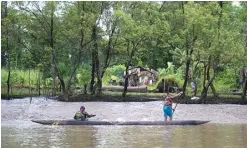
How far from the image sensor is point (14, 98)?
29.9 metres

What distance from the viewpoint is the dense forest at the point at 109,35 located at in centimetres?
2962

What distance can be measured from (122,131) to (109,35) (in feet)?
55.4

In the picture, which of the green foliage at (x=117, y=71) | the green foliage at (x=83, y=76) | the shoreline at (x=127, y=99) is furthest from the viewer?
the green foliage at (x=117, y=71)

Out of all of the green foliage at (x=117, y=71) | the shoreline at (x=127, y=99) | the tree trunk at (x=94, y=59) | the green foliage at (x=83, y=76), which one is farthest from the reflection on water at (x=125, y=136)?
the green foliage at (x=117, y=71)

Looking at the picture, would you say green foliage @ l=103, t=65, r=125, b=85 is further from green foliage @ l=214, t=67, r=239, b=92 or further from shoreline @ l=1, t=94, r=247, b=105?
shoreline @ l=1, t=94, r=247, b=105

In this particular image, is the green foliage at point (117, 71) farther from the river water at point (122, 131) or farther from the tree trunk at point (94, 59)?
the river water at point (122, 131)

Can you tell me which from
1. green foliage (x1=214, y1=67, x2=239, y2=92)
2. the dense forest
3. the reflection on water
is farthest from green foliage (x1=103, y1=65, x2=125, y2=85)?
the reflection on water

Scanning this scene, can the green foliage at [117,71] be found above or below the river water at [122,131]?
above

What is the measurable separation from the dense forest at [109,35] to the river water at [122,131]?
592 centimetres

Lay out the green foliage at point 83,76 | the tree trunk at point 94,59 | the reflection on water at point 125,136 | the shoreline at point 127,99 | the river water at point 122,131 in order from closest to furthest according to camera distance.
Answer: the reflection on water at point 125,136 → the river water at point 122,131 → the shoreline at point 127,99 → the tree trunk at point 94,59 → the green foliage at point 83,76

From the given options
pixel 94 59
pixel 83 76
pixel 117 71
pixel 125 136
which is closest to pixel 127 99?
pixel 94 59

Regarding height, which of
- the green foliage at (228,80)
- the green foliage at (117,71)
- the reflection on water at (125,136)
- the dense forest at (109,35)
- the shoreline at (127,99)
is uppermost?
the dense forest at (109,35)

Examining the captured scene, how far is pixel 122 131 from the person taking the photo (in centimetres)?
1545

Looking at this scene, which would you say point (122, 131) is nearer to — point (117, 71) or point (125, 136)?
point (125, 136)
